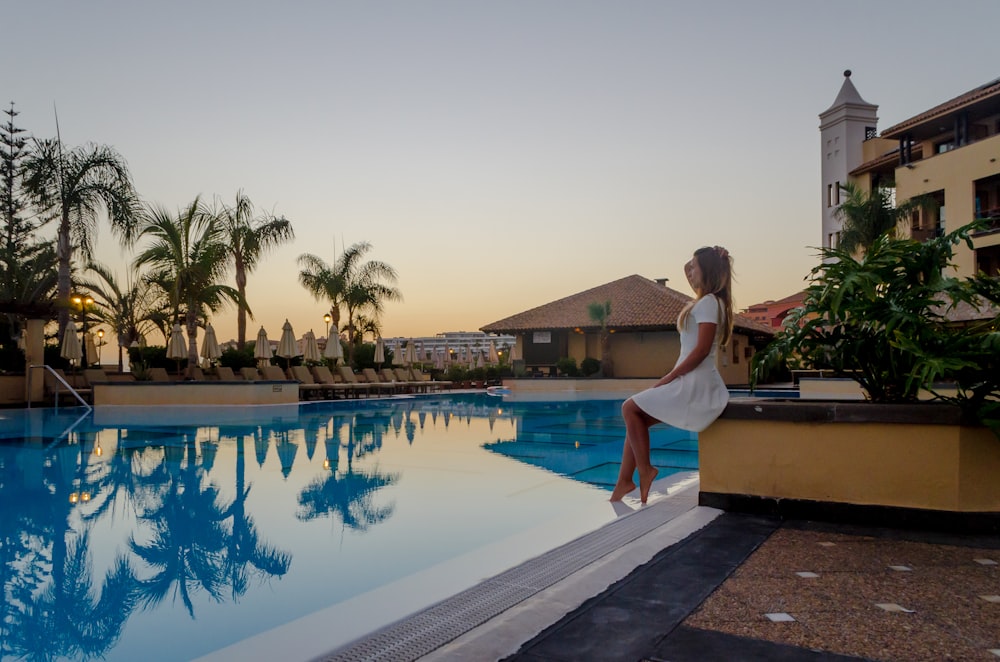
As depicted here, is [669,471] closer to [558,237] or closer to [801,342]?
[801,342]

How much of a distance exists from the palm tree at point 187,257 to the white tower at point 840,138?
32281 millimetres

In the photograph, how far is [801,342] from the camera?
14.4 feet

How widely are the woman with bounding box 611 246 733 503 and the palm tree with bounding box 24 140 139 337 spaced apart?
1889cm

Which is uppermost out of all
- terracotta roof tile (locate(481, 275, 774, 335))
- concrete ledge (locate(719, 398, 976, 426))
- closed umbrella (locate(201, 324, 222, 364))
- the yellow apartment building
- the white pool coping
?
the yellow apartment building

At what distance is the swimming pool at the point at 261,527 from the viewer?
303 cm

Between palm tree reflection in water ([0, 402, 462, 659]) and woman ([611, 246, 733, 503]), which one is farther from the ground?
woman ([611, 246, 733, 503])

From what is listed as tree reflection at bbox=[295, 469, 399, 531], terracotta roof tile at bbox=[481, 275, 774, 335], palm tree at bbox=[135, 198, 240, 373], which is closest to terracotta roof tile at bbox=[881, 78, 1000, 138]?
terracotta roof tile at bbox=[481, 275, 774, 335]

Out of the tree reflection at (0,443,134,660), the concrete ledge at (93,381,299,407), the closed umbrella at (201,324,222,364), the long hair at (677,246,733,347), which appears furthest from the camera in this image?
the closed umbrella at (201,324,222,364)

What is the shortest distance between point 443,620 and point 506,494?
3728mm

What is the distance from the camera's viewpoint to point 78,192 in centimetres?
1834

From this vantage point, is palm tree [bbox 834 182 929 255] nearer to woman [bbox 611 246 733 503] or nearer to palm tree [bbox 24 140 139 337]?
woman [bbox 611 246 733 503]

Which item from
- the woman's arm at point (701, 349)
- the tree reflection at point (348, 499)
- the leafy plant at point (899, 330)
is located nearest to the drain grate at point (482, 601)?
the woman's arm at point (701, 349)

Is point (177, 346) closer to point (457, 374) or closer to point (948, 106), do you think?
point (457, 374)

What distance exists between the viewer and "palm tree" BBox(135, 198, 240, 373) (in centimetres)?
1916
